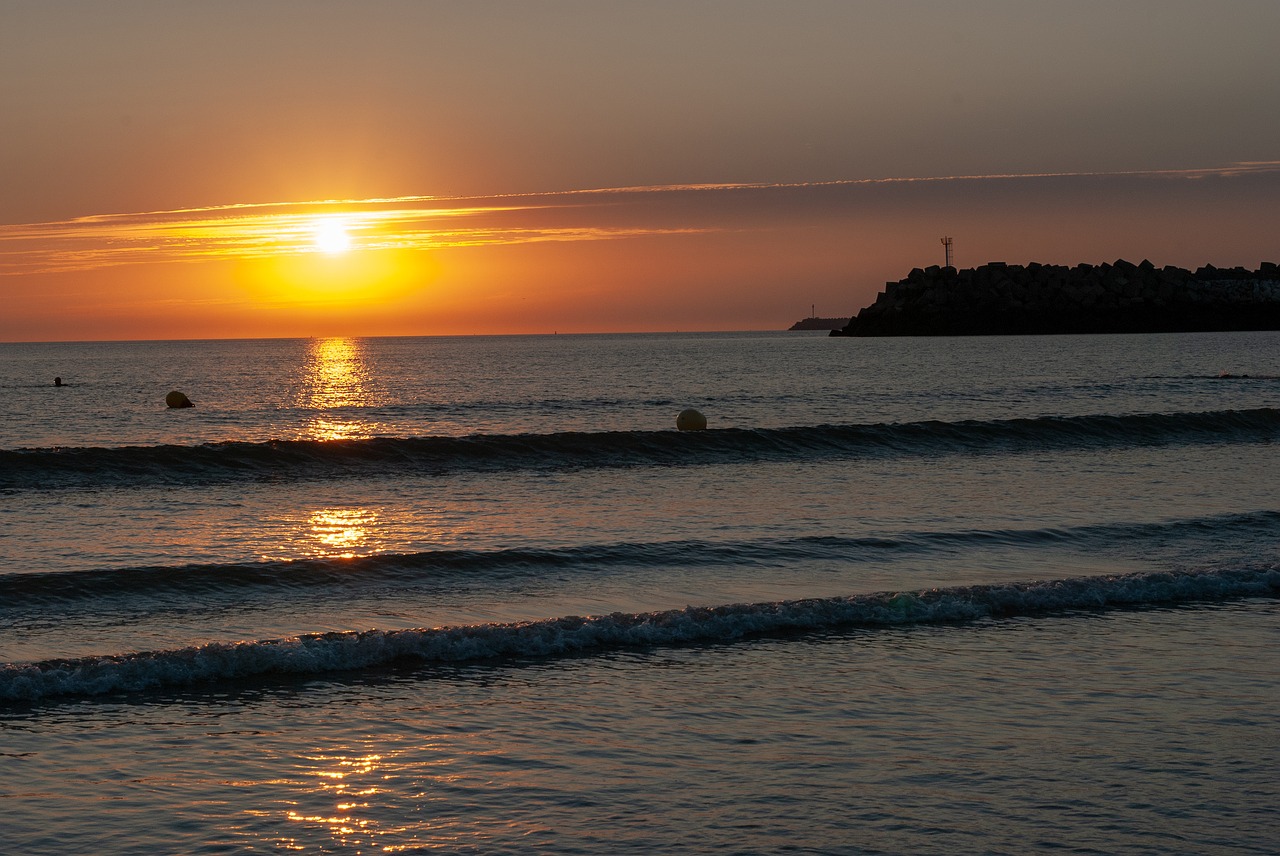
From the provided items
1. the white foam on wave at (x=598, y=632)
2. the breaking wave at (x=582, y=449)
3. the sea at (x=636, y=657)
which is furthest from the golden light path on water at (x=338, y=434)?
the white foam on wave at (x=598, y=632)

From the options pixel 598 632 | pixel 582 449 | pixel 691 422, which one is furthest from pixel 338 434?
pixel 598 632

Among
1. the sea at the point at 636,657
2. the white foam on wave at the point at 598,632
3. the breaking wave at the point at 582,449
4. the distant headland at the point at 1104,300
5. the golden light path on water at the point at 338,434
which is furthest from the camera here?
the distant headland at the point at 1104,300

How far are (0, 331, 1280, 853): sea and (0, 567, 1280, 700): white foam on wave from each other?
0.13ft

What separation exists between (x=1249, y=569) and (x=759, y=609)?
22.1 feet

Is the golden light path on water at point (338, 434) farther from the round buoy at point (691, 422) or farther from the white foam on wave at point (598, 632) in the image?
the round buoy at point (691, 422)

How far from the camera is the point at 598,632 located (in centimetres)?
1258

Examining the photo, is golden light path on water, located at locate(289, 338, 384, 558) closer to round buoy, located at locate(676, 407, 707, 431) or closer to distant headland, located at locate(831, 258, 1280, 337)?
round buoy, located at locate(676, 407, 707, 431)

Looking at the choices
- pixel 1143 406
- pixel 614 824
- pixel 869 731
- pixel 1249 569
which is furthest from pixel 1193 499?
pixel 1143 406

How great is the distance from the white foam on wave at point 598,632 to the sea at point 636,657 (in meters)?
0.04

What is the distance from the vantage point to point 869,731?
934 centimetres

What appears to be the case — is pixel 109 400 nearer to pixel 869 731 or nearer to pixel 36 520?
pixel 36 520

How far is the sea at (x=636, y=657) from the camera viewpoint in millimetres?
7730

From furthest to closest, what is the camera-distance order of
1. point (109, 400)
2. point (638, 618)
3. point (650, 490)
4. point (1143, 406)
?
point (109, 400), point (1143, 406), point (650, 490), point (638, 618)

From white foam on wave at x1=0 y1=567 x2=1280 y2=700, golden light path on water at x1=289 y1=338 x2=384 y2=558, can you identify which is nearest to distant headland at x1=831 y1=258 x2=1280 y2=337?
golden light path on water at x1=289 y1=338 x2=384 y2=558
